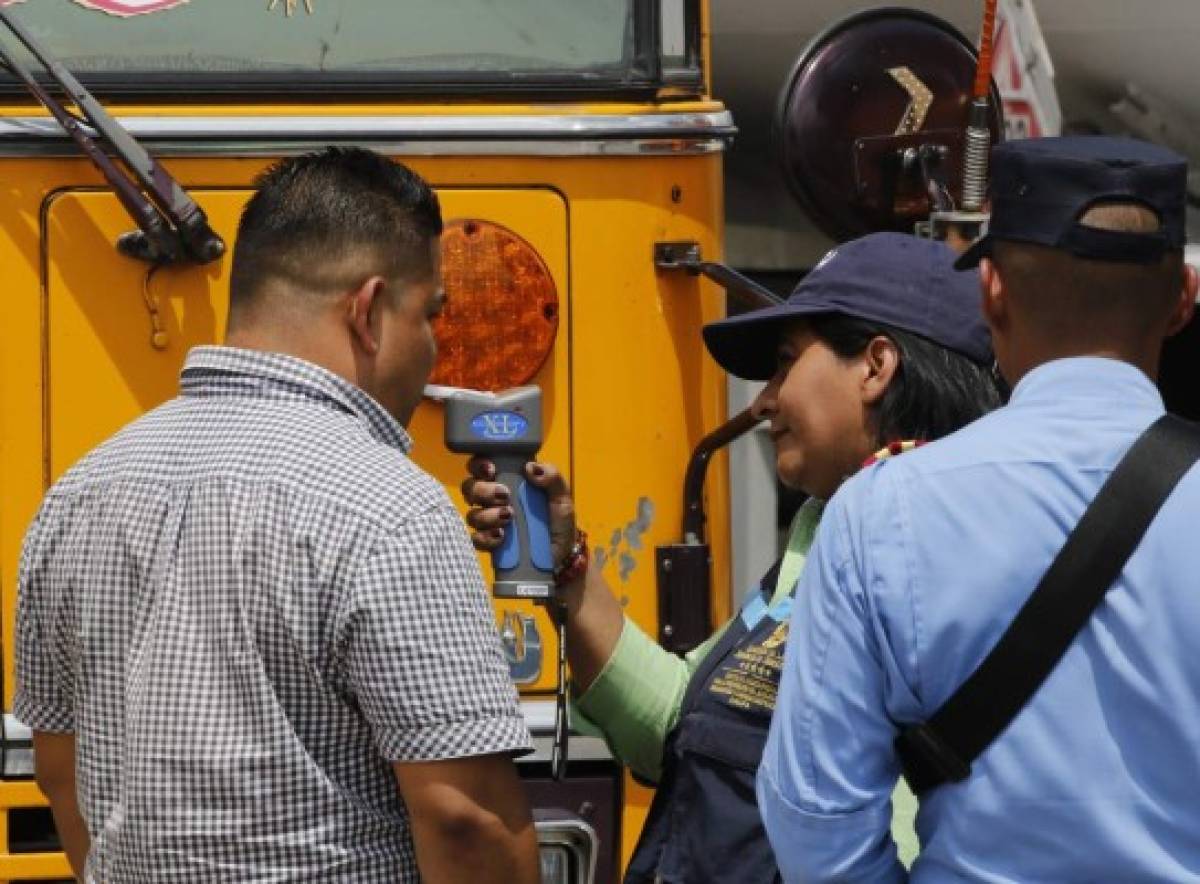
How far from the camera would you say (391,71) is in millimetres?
3496

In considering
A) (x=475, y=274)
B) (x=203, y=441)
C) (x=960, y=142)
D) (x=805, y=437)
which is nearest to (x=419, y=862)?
(x=203, y=441)

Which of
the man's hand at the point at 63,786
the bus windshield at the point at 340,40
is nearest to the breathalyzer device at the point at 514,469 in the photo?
the man's hand at the point at 63,786

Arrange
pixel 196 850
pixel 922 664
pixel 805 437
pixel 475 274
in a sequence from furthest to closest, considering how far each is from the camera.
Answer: pixel 475 274
pixel 805 437
pixel 196 850
pixel 922 664

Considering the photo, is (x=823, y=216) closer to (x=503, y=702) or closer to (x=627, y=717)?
(x=627, y=717)

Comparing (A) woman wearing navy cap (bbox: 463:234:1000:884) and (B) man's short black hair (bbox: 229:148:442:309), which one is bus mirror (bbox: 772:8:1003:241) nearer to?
(A) woman wearing navy cap (bbox: 463:234:1000:884)

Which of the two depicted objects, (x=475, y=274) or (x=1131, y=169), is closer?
(x=1131, y=169)

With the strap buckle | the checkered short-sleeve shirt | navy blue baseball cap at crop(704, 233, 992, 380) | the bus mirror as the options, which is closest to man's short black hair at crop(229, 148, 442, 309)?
the checkered short-sleeve shirt

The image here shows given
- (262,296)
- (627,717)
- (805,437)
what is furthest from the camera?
(627,717)

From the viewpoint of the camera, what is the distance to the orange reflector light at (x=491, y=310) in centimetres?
339

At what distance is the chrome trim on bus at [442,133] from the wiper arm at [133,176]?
100 mm

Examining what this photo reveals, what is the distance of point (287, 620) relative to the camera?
2217 millimetres

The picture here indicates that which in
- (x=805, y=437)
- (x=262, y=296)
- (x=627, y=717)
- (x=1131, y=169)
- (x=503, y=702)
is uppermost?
(x=1131, y=169)

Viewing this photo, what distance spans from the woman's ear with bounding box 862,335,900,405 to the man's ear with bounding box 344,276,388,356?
0.56 metres

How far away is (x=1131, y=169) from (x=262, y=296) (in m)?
0.92
